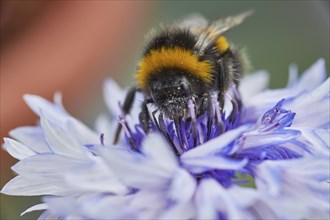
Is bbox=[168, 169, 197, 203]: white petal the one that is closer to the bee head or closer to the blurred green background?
the bee head

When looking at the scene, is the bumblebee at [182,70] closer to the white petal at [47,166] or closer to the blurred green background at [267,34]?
the white petal at [47,166]

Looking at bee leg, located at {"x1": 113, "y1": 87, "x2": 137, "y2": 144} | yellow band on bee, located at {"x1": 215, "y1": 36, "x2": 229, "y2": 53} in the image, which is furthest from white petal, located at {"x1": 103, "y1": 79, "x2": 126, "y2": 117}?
yellow band on bee, located at {"x1": 215, "y1": 36, "x2": 229, "y2": 53}

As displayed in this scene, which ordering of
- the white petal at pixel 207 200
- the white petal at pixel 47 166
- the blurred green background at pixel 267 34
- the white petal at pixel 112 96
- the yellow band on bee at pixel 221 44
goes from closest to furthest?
the white petal at pixel 207 200, the white petal at pixel 47 166, the yellow band on bee at pixel 221 44, the white petal at pixel 112 96, the blurred green background at pixel 267 34

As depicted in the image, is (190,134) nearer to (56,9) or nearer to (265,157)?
(265,157)

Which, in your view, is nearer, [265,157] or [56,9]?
[265,157]

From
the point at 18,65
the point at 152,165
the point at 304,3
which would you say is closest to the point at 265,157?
the point at 152,165

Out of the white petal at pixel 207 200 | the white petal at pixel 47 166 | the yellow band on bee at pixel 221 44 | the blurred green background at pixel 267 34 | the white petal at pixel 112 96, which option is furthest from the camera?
the blurred green background at pixel 267 34

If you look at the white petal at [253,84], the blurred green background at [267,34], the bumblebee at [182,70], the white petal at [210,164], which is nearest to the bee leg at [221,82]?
the bumblebee at [182,70]
